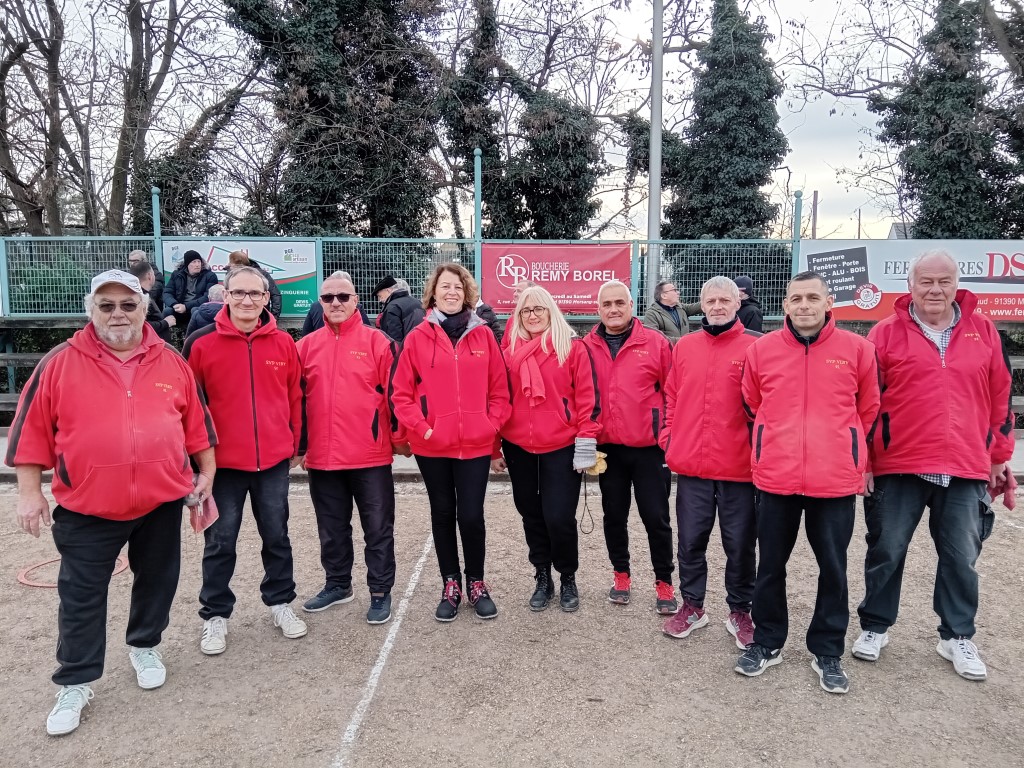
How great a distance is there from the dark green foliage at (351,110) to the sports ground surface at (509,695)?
36.9ft

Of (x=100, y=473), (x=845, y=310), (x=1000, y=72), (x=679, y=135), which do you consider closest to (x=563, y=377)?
(x=100, y=473)

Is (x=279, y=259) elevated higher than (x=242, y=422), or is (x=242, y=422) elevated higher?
(x=279, y=259)

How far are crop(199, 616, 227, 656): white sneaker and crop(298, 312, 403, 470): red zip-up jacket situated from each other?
0.95 m

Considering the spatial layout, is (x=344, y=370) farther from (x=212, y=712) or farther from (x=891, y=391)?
(x=891, y=391)

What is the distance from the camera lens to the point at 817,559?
10.9 feet

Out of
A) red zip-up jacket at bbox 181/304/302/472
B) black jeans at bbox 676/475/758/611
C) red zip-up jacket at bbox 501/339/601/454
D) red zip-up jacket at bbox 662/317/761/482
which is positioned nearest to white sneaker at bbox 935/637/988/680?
black jeans at bbox 676/475/758/611

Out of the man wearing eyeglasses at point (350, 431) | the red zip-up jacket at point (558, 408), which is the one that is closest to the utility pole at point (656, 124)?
the red zip-up jacket at point (558, 408)

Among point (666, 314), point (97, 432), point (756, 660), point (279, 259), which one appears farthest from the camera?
point (279, 259)

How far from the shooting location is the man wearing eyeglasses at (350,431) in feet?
13.0

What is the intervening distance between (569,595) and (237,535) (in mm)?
1938

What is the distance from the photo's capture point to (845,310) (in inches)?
383

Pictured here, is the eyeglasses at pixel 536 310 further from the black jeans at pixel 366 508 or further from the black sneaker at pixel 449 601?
the black sneaker at pixel 449 601

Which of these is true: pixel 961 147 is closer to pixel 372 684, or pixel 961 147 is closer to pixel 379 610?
pixel 379 610

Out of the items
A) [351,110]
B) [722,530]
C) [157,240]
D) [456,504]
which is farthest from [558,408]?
[351,110]
